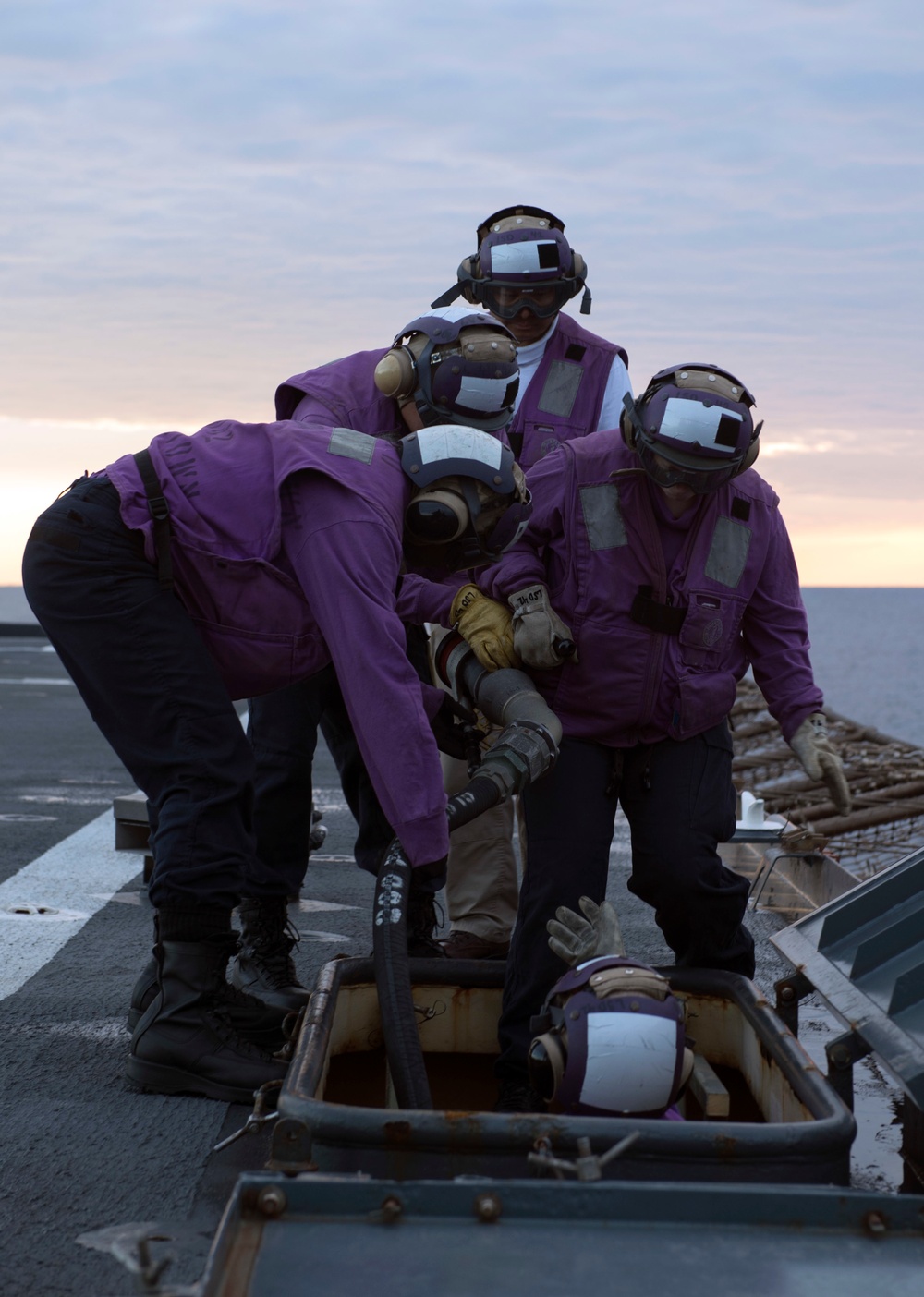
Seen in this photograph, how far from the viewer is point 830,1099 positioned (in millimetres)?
2410

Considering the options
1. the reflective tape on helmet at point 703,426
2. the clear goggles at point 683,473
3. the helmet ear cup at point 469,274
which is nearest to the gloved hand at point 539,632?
the clear goggles at point 683,473

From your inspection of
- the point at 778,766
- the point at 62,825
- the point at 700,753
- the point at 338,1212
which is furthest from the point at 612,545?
the point at 778,766

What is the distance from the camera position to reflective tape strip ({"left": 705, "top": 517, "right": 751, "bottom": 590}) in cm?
368

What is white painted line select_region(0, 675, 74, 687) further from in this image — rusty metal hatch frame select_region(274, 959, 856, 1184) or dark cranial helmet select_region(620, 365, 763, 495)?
rusty metal hatch frame select_region(274, 959, 856, 1184)

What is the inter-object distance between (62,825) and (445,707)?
4361 millimetres

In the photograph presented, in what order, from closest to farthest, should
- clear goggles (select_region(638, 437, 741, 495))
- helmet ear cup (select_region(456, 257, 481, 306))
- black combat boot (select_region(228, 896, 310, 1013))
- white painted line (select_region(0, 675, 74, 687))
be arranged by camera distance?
1. clear goggles (select_region(638, 437, 741, 495))
2. black combat boot (select_region(228, 896, 310, 1013))
3. helmet ear cup (select_region(456, 257, 481, 306))
4. white painted line (select_region(0, 675, 74, 687))

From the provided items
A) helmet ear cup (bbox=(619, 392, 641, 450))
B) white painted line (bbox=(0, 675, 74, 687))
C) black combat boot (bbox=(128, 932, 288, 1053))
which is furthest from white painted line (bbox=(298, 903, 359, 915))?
white painted line (bbox=(0, 675, 74, 687))

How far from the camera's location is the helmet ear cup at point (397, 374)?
362 cm

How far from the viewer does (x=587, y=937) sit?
3.13 metres

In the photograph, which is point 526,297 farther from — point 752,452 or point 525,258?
point 752,452

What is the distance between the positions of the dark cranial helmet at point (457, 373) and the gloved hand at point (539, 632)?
0.44 m

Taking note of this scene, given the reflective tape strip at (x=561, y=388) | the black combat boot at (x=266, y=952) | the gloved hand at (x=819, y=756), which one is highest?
the reflective tape strip at (x=561, y=388)

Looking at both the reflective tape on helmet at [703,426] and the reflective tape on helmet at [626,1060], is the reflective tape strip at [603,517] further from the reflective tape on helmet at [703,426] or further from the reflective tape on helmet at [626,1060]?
the reflective tape on helmet at [626,1060]

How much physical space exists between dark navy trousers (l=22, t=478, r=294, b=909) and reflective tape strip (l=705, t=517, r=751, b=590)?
4.14 ft
